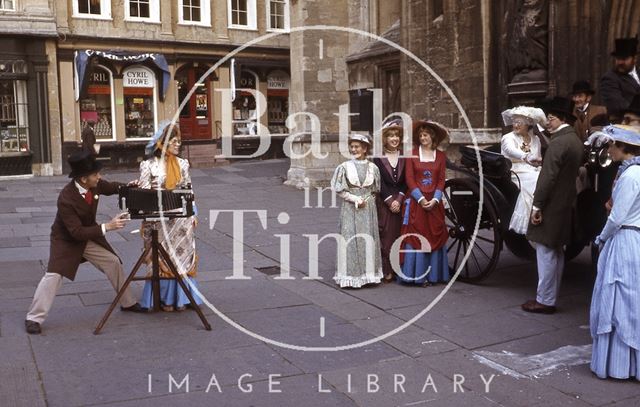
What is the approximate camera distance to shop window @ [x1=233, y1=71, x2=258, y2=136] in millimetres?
27891

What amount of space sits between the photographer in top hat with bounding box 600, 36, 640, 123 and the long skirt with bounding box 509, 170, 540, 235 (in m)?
1.10

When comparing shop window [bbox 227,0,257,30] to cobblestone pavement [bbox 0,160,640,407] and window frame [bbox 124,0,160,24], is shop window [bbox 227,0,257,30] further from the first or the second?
cobblestone pavement [bbox 0,160,640,407]

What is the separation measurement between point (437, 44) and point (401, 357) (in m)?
8.58

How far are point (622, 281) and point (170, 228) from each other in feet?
12.9

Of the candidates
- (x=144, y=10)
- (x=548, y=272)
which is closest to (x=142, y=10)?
(x=144, y=10)

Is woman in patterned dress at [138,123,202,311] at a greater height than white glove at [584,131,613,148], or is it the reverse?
white glove at [584,131,613,148]

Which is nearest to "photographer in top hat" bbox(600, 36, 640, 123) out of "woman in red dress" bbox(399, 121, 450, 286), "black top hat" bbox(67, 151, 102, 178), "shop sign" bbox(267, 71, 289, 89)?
"woman in red dress" bbox(399, 121, 450, 286)

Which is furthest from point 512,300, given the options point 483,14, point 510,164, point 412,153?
point 483,14

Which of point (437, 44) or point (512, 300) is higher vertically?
point (437, 44)

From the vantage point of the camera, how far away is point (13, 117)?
2270 cm

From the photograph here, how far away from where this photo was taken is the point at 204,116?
89.2 feet

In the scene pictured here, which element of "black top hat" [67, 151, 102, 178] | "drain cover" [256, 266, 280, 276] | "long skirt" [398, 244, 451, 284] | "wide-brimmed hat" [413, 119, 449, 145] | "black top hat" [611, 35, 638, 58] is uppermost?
"black top hat" [611, 35, 638, 58]

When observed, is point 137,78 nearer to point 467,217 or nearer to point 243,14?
point 243,14

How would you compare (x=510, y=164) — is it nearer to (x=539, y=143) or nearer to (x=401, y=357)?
(x=539, y=143)
